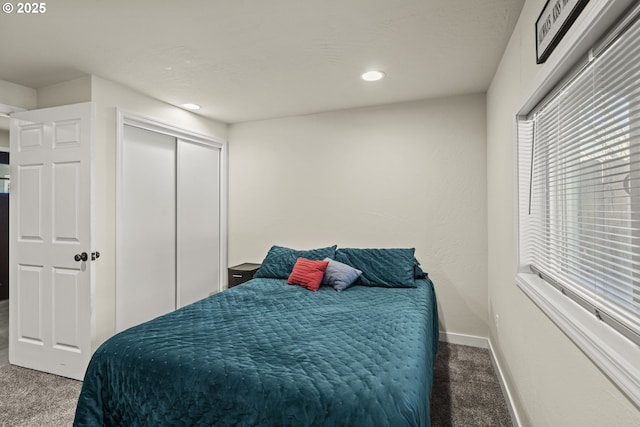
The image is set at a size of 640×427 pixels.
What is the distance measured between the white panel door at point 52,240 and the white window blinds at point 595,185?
10.2 ft

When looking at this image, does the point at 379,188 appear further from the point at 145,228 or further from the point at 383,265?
the point at 145,228

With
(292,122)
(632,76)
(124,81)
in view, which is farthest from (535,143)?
(124,81)

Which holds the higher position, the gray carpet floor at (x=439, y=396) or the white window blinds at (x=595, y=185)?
the white window blinds at (x=595, y=185)

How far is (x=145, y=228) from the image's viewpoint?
3324 mm

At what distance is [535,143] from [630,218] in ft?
3.52

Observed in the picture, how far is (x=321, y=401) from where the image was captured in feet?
4.39

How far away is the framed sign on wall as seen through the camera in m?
1.20

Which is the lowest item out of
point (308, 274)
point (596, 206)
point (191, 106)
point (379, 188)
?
point (308, 274)

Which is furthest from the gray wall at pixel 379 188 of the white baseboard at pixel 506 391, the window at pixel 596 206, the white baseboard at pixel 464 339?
the window at pixel 596 206

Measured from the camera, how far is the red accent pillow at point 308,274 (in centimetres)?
302

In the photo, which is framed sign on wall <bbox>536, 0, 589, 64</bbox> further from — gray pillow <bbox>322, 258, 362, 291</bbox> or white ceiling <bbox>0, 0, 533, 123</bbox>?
gray pillow <bbox>322, 258, 362, 291</bbox>

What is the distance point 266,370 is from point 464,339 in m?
2.52

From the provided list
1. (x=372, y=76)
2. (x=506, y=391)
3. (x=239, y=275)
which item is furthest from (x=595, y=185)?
(x=239, y=275)

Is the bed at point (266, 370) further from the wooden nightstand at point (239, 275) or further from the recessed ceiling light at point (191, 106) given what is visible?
the recessed ceiling light at point (191, 106)
